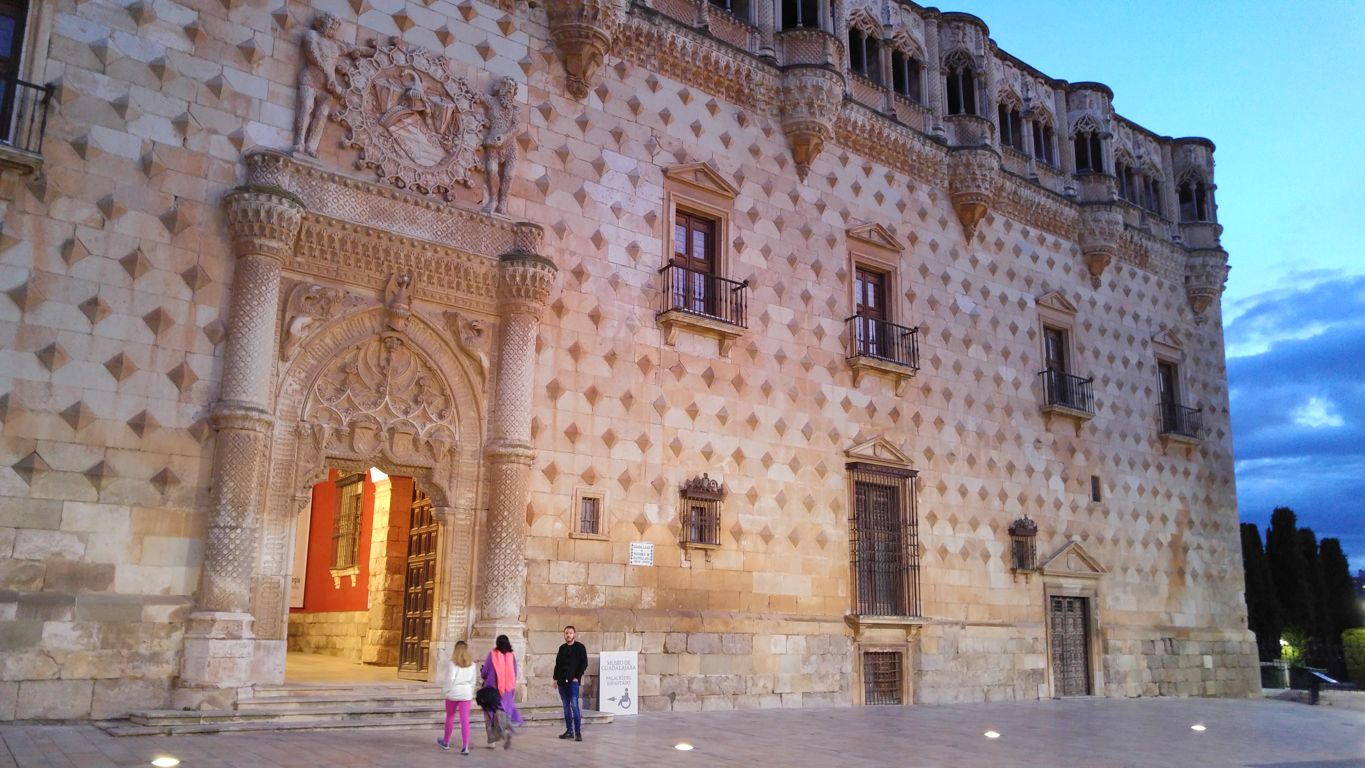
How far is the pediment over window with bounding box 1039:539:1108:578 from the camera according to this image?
20422 mm

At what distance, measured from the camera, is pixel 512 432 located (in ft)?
45.0

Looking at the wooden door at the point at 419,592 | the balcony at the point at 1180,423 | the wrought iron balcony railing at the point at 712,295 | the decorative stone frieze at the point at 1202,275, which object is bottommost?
the wooden door at the point at 419,592

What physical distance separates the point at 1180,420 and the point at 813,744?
54.0 ft

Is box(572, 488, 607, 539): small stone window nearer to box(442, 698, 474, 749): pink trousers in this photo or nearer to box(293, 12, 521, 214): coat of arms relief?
box(293, 12, 521, 214): coat of arms relief

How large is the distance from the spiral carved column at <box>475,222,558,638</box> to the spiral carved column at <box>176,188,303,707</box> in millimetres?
2785

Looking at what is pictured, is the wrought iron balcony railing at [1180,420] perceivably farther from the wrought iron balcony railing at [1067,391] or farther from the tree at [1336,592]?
the tree at [1336,592]

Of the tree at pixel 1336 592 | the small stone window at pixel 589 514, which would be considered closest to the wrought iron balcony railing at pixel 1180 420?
the small stone window at pixel 589 514

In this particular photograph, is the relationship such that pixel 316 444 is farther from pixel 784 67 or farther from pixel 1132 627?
pixel 1132 627

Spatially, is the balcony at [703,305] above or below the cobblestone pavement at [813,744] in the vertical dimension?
above

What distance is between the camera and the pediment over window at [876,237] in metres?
18.6

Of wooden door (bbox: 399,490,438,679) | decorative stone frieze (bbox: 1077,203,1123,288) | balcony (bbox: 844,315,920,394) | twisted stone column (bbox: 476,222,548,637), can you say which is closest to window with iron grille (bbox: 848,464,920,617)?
balcony (bbox: 844,315,920,394)

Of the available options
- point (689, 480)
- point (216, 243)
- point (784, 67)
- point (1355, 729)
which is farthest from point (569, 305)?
point (1355, 729)

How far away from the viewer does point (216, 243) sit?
12102 millimetres

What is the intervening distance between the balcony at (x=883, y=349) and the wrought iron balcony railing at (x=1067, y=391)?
3.75 metres
